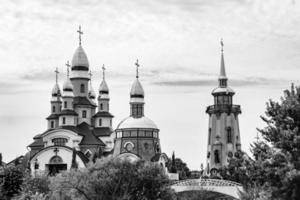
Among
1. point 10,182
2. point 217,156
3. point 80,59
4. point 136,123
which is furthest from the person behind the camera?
point 80,59

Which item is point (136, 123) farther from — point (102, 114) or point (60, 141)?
point (60, 141)

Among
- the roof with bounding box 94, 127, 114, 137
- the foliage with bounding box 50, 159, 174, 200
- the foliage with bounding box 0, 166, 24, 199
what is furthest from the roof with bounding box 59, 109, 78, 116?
the foliage with bounding box 50, 159, 174, 200

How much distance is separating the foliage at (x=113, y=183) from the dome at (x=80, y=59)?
48086mm

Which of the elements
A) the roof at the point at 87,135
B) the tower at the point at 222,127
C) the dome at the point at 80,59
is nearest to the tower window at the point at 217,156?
the tower at the point at 222,127

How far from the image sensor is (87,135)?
316 ft

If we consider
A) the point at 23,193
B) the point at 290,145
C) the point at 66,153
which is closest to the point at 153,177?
the point at 23,193

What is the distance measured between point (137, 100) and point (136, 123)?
3.79 metres

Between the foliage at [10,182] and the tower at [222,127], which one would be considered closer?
the foliage at [10,182]

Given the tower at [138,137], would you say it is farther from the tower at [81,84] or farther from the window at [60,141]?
the tower at [81,84]

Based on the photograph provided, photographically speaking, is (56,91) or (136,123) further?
(56,91)

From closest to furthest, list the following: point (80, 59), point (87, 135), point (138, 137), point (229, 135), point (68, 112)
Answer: point (138, 137), point (87, 135), point (68, 112), point (229, 135), point (80, 59)

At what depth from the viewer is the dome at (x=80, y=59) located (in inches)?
3915

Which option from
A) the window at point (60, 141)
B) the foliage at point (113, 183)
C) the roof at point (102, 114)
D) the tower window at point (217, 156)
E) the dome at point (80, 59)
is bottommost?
the foliage at point (113, 183)

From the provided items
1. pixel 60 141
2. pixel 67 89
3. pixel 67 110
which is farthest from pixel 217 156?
pixel 67 89
